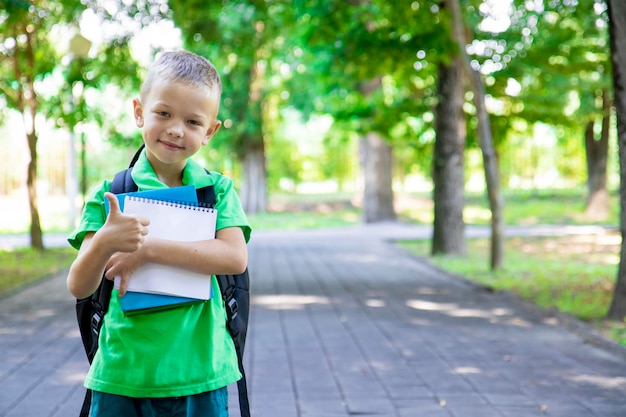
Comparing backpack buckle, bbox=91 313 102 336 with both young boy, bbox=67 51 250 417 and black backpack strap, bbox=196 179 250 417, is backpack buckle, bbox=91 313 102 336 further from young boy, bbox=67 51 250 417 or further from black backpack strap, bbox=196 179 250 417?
black backpack strap, bbox=196 179 250 417

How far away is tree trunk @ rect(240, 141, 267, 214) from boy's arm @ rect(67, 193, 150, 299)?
103 feet

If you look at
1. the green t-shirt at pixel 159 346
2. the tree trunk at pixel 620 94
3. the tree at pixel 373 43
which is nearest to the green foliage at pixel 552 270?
the tree trunk at pixel 620 94

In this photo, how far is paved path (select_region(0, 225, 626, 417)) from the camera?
5266 millimetres

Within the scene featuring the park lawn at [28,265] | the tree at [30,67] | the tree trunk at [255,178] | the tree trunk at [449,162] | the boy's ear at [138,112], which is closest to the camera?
the boy's ear at [138,112]

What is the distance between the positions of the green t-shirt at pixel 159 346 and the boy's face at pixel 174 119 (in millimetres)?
92

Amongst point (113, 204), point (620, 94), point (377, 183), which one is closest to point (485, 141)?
point (620, 94)

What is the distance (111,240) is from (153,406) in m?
0.50

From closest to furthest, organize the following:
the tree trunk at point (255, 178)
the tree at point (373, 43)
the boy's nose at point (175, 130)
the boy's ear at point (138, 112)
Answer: the boy's nose at point (175, 130)
the boy's ear at point (138, 112)
the tree at point (373, 43)
the tree trunk at point (255, 178)

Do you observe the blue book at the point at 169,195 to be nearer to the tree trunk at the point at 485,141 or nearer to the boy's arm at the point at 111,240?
the boy's arm at the point at 111,240

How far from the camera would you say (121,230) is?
2.04m

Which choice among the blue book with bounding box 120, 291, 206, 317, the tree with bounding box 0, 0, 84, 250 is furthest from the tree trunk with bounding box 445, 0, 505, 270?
the blue book with bounding box 120, 291, 206, 317

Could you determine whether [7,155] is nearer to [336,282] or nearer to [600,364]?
[336,282]

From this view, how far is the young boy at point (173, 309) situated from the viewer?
218 cm

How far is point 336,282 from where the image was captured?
1212cm
